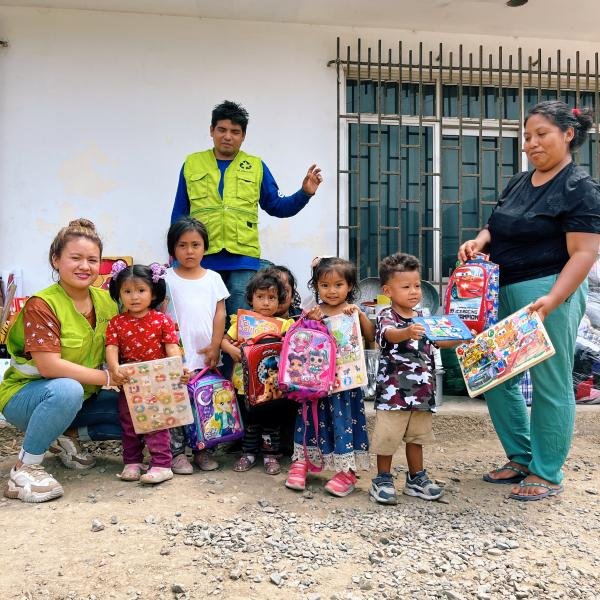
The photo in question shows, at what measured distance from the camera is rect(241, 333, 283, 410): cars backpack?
2916mm

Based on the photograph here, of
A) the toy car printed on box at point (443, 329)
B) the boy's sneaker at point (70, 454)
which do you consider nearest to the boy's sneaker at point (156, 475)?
the boy's sneaker at point (70, 454)

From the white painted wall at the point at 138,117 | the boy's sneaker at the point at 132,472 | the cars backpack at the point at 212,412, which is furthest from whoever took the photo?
the white painted wall at the point at 138,117

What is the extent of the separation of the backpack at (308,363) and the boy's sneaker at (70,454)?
1149 millimetres

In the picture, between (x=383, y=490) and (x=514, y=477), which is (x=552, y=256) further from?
(x=383, y=490)

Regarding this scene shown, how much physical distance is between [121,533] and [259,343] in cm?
106

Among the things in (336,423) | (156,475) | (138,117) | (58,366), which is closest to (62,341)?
(58,366)

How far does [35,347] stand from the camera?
275 centimetres

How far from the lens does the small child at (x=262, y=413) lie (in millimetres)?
3098

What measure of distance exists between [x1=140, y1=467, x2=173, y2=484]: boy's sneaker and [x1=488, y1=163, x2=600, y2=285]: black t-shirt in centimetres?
187

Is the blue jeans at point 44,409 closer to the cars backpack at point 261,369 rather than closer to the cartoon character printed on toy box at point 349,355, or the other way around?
the cars backpack at point 261,369

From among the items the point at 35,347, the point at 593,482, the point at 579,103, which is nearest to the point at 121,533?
the point at 35,347

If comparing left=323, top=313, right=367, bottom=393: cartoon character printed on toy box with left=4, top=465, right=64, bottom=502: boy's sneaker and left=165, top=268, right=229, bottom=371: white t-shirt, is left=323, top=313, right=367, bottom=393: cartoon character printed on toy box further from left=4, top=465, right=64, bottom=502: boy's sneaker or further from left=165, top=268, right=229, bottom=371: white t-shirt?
left=4, top=465, right=64, bottom=502: boy's sneaker

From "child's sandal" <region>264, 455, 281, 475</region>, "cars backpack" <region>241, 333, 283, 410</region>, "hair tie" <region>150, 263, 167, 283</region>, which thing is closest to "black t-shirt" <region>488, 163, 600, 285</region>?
"cars backpack" <region>241, 333, 283, 410</region>

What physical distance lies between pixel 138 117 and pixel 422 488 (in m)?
3.63
